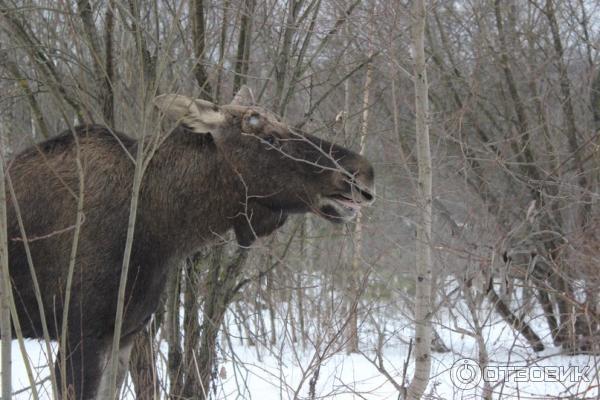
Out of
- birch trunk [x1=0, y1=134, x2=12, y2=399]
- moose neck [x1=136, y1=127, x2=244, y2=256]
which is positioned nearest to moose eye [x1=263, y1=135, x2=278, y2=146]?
moose neck [x1=136, y1=127, x2=244, y2=256]

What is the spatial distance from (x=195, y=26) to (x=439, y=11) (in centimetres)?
467

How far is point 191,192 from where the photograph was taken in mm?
4668

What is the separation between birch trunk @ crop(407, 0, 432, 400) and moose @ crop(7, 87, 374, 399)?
1.41 ft

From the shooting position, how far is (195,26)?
5.42 meters

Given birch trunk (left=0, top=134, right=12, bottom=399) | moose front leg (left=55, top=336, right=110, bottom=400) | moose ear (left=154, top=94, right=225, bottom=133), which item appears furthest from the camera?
moose ear (left=154, top=94, right=225, bottom=133)

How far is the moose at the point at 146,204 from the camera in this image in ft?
13.9

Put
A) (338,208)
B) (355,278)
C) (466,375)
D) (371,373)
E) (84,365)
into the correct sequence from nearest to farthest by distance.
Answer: (84,365), (338,208), (466,375), (355,278), (371,373)

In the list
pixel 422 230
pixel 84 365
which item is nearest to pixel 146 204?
pixel 84 365

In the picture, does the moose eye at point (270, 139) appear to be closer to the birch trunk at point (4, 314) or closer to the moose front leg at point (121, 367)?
the moose front leg at point (121, 367)

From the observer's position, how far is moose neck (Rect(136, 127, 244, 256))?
461 cm

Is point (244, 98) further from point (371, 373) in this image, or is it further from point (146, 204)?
point (371, 373)

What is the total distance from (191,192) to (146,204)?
0.30 m

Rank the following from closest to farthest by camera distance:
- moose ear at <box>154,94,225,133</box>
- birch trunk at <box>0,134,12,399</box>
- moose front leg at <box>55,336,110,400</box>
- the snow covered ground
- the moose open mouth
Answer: birch trunk at <box>0,134,12,399</box> < moose front leg at <box>55,336,110,400</box> < the moose open mouth < moose ear at <box>154,94,225,133</box> < the snow covered ground

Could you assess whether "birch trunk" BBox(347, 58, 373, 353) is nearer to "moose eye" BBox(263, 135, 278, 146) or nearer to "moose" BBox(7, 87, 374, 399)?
"moose" BBox(7, 87, 374, 399)
